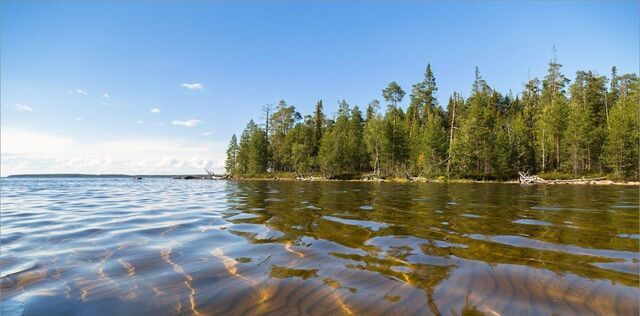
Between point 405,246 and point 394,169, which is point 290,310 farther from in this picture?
point 394,169

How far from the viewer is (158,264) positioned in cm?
441

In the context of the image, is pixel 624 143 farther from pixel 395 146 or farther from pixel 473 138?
pixel 395 146

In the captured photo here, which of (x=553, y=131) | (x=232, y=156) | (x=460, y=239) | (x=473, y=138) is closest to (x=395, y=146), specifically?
(x=473, y=138)

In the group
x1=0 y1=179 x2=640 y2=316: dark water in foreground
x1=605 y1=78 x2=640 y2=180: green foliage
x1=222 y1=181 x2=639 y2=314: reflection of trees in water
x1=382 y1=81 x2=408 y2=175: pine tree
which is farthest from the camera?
x1=382 y1=81 x2=408 y2=175: pine tree

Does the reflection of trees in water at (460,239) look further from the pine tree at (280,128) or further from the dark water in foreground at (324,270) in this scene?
the pine tree at (280,128)

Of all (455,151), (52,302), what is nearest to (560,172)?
(455,151)

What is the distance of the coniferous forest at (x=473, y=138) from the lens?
4972 cm

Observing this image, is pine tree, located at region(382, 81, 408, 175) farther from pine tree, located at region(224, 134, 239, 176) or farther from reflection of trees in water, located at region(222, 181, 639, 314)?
reflection of trees in water, located at region(222, 181, 639, 314)

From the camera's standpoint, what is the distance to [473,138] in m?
56.2

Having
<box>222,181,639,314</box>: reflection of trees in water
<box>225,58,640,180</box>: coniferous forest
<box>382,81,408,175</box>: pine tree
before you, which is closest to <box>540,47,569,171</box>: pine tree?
<box>225,58,640,180</box>: coniferous forest

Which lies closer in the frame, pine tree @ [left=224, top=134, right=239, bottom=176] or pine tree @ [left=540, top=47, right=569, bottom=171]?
pine tree @ [left=540, top=47, right=569, bottom=171]

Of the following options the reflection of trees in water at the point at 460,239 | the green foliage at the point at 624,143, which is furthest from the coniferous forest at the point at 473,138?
the reflection of trees in water at the point at 460,239

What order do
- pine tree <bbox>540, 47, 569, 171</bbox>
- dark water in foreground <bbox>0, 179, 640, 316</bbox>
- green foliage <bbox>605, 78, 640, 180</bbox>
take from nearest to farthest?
dark water in foreground <bbox>0, 179, 640, 316</bbox> → green foliage <bbox>605, 78, 640, 180</bbox> → pine tree <bbox>540, 47, 569, 171</bbox>

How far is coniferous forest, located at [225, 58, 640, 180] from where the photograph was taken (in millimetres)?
49719
